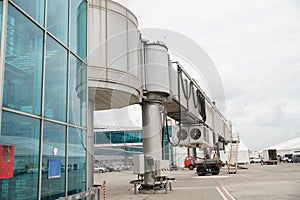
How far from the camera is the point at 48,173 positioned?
7660 mm

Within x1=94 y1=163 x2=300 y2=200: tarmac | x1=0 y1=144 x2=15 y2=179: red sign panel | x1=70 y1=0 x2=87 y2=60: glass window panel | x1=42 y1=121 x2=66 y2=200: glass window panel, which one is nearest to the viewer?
x1=0 y1=144 x2=15 y2=179: red sign panel

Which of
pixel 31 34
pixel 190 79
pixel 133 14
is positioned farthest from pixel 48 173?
pixel 190 79

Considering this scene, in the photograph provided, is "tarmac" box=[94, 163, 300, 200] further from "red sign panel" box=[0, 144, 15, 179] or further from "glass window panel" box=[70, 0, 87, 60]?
"red sign panel" box=[0, 144, 15, 179]

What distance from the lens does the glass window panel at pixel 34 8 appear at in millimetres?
6695

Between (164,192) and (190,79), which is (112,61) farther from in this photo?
(190,79)

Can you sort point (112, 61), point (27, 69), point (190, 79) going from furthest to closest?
point (190, 79), point (112, 61), point (27, 69)

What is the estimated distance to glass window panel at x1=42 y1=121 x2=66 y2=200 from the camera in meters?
7.51

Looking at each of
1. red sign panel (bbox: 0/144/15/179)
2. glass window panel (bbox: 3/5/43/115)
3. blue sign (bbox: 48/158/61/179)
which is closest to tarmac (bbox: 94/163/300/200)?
blue sign (bbox: 48/158/61/179)

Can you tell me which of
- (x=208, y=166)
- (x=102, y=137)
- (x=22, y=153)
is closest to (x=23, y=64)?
(x=22, y=153)

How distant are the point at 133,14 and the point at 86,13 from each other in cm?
453

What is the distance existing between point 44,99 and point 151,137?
992cm

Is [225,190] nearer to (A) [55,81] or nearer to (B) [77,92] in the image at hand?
(B) [77,92]

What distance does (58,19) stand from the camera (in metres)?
Result: 8.74

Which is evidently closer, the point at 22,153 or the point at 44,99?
the point at 22,153
